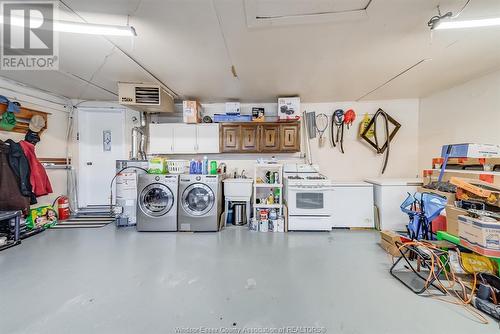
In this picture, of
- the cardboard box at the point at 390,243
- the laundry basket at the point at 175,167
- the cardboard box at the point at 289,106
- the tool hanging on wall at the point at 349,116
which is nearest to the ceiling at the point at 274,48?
the cardboard box at the point at 289,106

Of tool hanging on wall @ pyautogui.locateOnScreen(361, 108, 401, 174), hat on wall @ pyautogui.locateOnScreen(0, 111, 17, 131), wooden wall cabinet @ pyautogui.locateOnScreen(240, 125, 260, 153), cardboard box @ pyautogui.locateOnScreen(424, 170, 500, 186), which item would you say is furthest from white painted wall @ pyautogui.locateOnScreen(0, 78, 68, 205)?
cardboard box @ pyautogui.locateOnScreen(424, 170, 500, 186)

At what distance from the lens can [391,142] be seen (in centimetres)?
430

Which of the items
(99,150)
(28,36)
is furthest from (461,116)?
(99,150)

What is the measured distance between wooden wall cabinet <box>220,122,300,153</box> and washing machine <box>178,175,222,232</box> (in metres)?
1.02

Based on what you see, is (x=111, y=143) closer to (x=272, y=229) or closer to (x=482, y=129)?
(x=272, y=229)

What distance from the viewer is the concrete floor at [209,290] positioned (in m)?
1.42

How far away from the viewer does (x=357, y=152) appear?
439cm

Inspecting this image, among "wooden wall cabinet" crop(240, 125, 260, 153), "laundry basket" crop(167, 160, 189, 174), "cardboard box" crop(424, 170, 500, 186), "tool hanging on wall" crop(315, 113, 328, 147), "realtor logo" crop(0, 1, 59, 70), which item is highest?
"realtor logo" crop(0, 1, 59, 70)

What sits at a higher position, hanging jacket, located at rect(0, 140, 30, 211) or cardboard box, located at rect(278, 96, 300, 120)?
cardboard box, located at rect(278, 96, 300, 120)

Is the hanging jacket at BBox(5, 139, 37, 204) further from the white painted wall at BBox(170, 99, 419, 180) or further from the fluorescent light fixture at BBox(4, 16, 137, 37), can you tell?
the white painted wall at BBox(170, 99, 419, 180)

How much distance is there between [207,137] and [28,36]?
8.69 ft

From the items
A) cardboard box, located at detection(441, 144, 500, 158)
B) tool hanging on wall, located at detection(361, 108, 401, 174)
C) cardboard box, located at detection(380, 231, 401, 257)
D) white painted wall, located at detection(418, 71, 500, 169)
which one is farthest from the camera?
tool hanging on wall, located at detection(361, 108, 401, 174)

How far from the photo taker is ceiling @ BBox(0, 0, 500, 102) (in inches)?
68.7

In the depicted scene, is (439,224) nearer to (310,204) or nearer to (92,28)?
(310,204)
